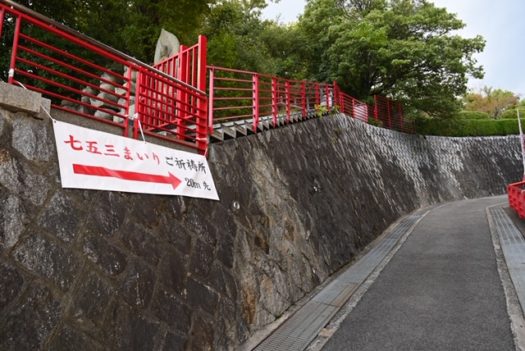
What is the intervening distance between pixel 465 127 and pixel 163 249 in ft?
89.3

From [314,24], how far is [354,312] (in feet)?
63.1

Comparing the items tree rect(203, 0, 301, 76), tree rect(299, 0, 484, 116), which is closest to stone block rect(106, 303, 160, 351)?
tree rect(203, 0, 301, 76)

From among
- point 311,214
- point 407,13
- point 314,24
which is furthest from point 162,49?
point 407,13

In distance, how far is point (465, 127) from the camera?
83.7 feet

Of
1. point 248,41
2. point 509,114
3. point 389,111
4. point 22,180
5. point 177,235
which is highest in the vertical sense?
point 248,41

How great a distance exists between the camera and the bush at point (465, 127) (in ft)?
72.7

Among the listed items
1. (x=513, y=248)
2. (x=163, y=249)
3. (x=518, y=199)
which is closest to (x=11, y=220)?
(x=163, y=249)

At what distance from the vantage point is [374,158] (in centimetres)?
1511

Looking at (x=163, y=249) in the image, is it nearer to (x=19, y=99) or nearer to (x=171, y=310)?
(x=171, y=310)

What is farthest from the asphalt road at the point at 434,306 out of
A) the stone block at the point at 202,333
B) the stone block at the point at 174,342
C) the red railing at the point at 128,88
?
the red railing at the point at 128,88

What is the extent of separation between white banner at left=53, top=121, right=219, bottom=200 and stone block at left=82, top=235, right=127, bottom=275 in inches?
21.1

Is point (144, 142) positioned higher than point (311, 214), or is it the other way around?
point (144, 142)

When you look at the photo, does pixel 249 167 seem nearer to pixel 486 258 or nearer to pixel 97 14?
pixel 486 258

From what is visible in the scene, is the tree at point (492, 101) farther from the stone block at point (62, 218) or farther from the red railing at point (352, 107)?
the stone block at point (62, 218)
